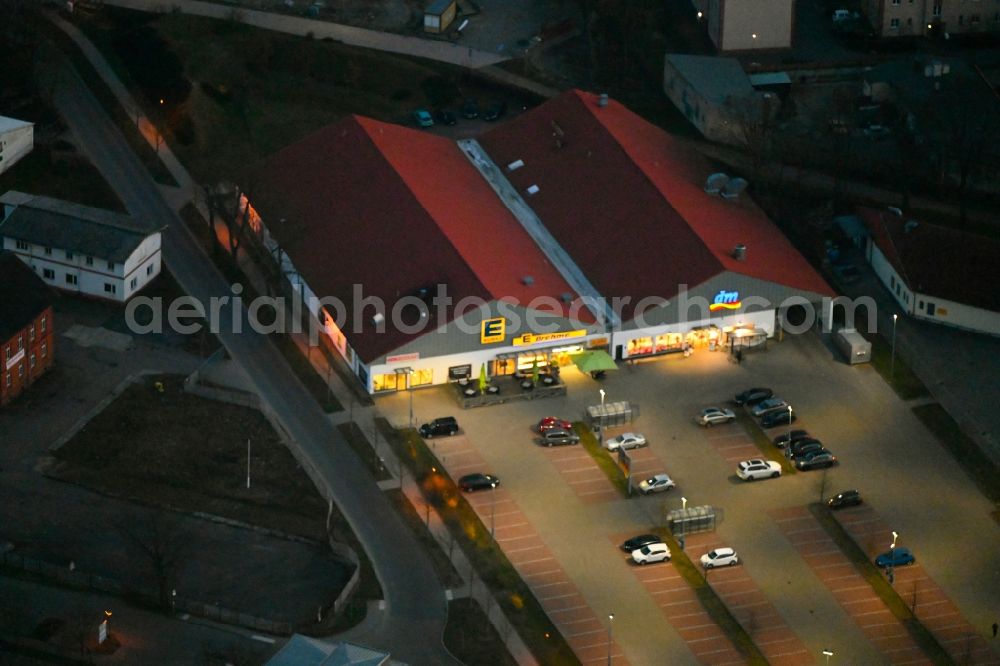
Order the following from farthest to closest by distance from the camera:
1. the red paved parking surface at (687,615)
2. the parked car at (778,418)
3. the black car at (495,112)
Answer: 1. the black car at (495,112)
2. the parked car at (778,418)
3. the red paved parking surface at (687,615)

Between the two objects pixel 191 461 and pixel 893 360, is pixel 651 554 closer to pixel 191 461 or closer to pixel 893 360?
pixel 191 461

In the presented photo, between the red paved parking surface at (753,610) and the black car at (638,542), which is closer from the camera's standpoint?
the red paved parking surface at (753,610)

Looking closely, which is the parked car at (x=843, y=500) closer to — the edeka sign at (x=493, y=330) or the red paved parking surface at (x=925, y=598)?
the red paved parking surface at (x=925, y=598)

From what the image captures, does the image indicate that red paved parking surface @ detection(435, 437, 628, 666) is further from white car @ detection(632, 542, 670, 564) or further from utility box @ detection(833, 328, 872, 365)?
utility box @ detection(833, 328, 872, 365)

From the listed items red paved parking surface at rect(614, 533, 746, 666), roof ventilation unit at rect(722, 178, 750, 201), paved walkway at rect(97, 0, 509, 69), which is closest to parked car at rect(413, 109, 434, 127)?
paved walkway at rect(97, 0, 509, 69)

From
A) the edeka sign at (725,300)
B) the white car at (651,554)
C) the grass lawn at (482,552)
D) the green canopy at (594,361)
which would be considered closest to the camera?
the grass lawn at (482,552)

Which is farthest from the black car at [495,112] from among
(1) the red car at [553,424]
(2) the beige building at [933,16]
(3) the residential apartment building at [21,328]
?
(3) the residential apartment building at [21,328]
